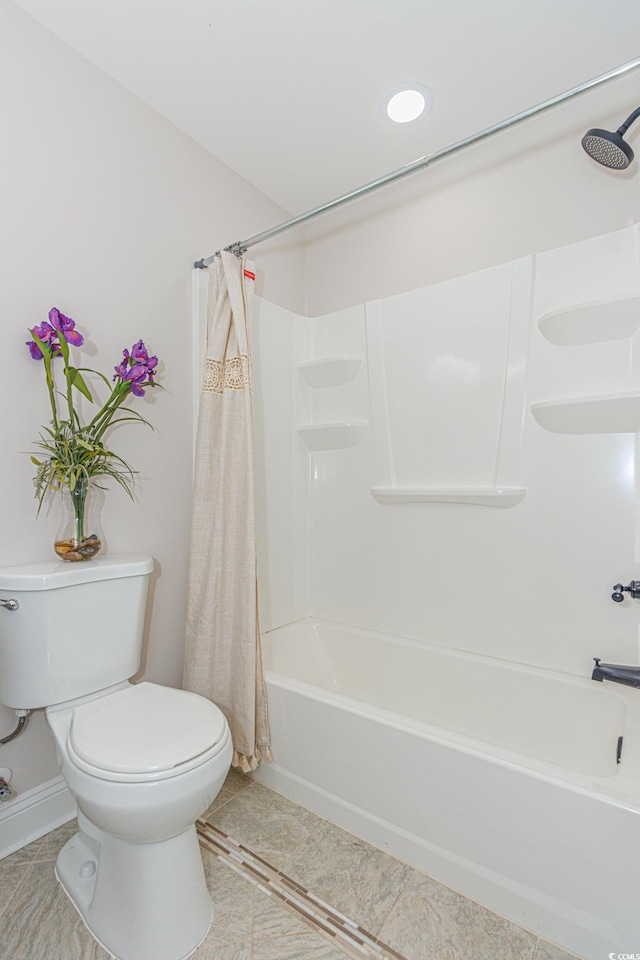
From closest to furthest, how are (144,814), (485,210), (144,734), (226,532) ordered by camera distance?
(144,814) → (144,734) → (226,532) → (485,210)

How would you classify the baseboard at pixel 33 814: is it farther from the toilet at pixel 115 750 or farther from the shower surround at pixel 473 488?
the shower surround at pixel 473 488

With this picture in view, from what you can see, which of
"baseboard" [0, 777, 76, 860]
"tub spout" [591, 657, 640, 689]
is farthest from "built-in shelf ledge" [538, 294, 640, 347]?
"baseboard" [0, 777, 76, 860]

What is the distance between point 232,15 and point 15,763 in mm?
2331

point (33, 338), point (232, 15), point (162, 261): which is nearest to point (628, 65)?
point (232, 15)

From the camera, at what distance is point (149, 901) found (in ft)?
3.70

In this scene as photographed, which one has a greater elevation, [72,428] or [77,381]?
[77,381]

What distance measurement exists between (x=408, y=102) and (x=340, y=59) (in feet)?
1.01

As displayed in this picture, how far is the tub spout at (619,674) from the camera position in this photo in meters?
1.37


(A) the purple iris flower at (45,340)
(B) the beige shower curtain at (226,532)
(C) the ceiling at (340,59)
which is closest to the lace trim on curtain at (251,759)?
(B) the beige shower curtain at (226,532)

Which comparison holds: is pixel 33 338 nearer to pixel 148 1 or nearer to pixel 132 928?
pixel 148 1

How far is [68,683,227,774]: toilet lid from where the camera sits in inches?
42.7

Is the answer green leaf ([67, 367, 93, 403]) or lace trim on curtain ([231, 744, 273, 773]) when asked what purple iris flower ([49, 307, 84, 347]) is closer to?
green leaf ([67, 367, 93, 403])

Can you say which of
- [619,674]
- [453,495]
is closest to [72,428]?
[453,495]

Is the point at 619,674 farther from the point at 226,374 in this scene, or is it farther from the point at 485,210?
the point at 485,210
